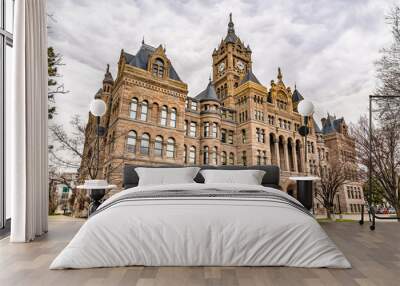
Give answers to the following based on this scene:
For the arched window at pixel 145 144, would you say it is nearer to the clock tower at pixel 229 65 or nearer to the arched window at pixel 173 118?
the arched window at pixel 173 118

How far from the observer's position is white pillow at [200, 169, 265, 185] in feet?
10.3

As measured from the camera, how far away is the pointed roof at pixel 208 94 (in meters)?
7.06

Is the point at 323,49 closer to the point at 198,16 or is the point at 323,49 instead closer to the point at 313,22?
the point at 313,22

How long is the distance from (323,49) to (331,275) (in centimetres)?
511

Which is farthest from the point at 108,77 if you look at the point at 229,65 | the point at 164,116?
the point at 229,65

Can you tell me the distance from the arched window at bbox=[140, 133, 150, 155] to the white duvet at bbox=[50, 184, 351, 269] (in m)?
5.78

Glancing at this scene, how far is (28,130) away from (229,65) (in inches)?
224

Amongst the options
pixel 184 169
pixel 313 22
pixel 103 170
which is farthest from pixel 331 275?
pixel 103 170

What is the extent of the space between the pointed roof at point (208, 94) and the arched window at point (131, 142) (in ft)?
6.60

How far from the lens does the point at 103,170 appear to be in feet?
21.0

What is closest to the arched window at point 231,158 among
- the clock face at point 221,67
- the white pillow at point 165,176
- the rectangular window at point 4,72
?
the clock face at point 221,67

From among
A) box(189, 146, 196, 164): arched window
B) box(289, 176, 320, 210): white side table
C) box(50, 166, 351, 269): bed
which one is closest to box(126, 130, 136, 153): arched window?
box(189, 146, 196, 164): arched window

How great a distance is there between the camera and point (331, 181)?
722 centimetres

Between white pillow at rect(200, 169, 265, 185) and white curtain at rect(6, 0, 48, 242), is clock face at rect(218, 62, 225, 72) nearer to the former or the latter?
white pillow at rect(200, 169, 265, 185)
